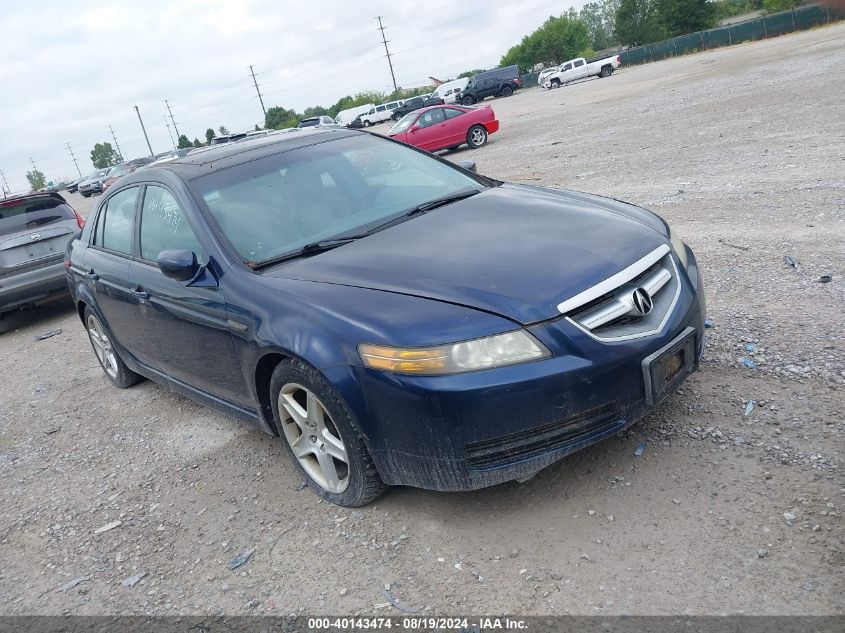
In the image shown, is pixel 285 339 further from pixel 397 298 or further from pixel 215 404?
pixel 215 404

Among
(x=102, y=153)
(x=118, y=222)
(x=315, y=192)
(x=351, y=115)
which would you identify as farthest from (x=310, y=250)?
(x=102, y=153)

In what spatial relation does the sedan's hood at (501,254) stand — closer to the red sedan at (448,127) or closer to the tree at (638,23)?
the red sedan at (448,127)

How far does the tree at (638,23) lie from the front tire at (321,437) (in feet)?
291

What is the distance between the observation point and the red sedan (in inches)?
829

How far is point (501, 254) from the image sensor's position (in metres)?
3.31

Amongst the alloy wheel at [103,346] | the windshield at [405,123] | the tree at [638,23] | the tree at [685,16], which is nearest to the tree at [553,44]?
the tree at [638,23]

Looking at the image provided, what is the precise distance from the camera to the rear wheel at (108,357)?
5754 mm

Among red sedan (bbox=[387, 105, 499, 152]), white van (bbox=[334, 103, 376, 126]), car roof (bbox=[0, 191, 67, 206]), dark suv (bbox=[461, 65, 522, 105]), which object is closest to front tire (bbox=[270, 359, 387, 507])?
car roof (bbox=[0, 191, 67, 206])

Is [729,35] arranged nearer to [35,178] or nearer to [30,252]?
[30,252]

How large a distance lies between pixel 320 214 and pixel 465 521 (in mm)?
1849

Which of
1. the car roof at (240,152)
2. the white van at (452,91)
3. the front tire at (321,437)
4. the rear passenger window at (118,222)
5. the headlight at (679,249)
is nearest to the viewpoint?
the front tire at (321,437)

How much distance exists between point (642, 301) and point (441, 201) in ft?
4.97

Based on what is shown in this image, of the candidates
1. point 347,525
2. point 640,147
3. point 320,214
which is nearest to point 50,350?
point 320,214

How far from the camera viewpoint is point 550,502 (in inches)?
126
